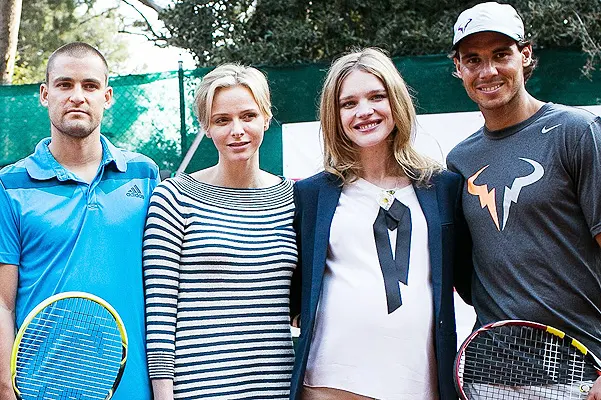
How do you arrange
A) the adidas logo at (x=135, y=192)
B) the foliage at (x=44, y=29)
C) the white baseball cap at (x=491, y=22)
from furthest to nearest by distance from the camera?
the foliage at (x=44, y=29)
the adidas logo at (x=135, y=192)
the white baseball cap at (x=491, y=22)

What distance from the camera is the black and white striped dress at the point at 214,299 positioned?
9.84 feet

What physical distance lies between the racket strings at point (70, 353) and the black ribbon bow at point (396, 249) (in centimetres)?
103

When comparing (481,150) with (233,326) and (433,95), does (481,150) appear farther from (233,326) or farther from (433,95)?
(433,95)

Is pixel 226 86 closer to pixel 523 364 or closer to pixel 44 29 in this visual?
pixel 523 364

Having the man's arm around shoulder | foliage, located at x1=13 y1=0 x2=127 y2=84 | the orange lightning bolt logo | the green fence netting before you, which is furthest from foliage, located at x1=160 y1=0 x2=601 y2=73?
foliage, located at x1=13 y1=0 x2=127 y2=84

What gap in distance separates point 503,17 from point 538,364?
1.35 metres

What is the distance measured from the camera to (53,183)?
3.19 m

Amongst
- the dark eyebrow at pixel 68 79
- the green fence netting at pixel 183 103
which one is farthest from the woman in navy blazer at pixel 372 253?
the green fence netting at pixel 183 103

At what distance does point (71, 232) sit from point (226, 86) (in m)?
0.83

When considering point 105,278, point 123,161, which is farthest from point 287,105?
point 105,278

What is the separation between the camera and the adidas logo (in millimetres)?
3273

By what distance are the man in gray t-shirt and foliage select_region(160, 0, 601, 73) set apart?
4.00m

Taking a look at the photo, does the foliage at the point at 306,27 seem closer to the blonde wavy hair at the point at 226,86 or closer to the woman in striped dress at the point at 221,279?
the blonde wavy hair at the point at 226,86

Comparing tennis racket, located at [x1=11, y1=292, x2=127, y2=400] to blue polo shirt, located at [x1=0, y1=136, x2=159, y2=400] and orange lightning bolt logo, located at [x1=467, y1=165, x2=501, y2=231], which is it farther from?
orange lightning bolt logo, located at [x1=467, y1=165, x2=501, y2=231]
